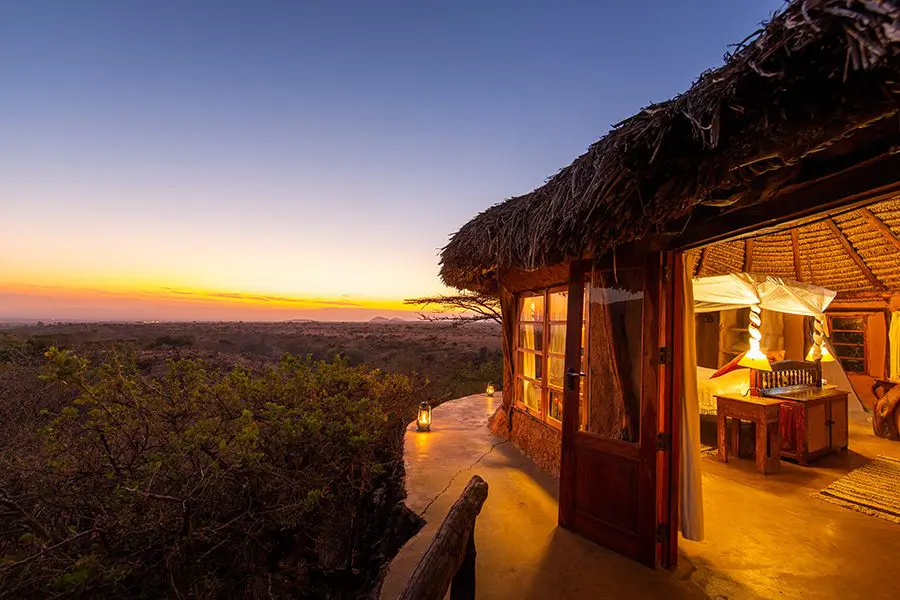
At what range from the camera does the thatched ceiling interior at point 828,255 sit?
5172 millimetres

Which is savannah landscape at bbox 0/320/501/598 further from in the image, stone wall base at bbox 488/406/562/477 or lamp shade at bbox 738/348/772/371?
lamp shade at bbox 738/348/772/371

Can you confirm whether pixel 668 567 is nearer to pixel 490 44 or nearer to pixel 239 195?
pixel 490 44

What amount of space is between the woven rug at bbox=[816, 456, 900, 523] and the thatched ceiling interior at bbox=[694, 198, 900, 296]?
2.78m

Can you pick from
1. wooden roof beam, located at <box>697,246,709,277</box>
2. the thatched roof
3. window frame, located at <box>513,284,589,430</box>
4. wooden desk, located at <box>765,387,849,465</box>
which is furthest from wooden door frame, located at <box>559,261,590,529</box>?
wooden roof beam, located at <box>697,246,709,277</box>

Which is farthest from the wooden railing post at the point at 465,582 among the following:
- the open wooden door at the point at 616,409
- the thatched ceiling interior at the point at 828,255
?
the thatched ceiling interior at the point at 828,255

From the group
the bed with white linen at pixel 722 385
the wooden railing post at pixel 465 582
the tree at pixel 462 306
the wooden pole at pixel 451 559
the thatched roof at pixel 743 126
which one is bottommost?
the wooden railing post at pixel 465 582

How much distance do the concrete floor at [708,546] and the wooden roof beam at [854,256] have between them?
3034 mm

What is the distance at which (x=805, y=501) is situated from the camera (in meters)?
3.71

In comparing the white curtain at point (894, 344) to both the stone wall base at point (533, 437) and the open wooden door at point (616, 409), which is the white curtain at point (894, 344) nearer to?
the stone wall base at point (533, 437)

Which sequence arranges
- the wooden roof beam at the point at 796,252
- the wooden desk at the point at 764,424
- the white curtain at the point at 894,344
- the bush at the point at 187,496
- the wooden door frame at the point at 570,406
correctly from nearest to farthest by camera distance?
the bush at the point at 187,496, the wooden door frame at the point at 570,406, the wooden desk at the point at 764,424, the wooden roof beam at the point at 796,252, the white curtain at the point at 894,344

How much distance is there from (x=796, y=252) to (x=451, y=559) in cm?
765

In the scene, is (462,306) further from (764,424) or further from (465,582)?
(465,582)

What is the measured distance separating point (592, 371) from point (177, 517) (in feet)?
10.6

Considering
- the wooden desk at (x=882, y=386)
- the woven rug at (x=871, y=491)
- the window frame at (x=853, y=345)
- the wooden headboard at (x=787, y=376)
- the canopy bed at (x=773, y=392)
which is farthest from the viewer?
A: the window frame at (x=853, y=345)
